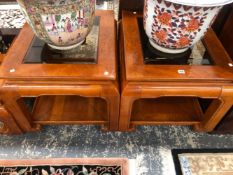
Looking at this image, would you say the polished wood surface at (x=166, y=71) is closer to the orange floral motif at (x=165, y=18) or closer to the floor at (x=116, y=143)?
the orange floral motif at (x=165, y=18)

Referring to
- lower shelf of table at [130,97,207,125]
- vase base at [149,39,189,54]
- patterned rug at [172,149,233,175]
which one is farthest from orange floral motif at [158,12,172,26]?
patterned rug at [172,149,233,175]

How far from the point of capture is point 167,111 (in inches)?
34.4

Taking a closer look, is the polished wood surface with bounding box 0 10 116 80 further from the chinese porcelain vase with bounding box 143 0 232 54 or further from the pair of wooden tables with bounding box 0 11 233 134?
the chinese porcelain vase with bounding box 143 0 232 54

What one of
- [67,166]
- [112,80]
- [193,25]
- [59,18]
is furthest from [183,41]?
[67,166]

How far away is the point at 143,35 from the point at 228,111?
16.6 inches

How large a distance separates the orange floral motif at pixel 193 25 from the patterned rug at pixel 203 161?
478 mm

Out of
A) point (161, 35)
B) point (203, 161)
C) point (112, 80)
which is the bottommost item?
point (203, 161)

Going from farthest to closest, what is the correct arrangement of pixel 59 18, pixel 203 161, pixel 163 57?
1. pixel 203 161
2. pixel 163 57
3. pixel 59 18

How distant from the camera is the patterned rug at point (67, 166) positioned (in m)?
0.76

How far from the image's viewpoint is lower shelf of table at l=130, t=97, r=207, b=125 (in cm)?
84

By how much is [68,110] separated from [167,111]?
41cm

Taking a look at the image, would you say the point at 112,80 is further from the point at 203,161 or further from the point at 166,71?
the point at 203,161

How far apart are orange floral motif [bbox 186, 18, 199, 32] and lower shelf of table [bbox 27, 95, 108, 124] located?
1.48 ft

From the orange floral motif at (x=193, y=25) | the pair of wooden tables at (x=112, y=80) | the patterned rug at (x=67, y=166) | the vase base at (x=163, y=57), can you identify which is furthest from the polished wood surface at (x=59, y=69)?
the patterned rug at (x=67, y=166)
